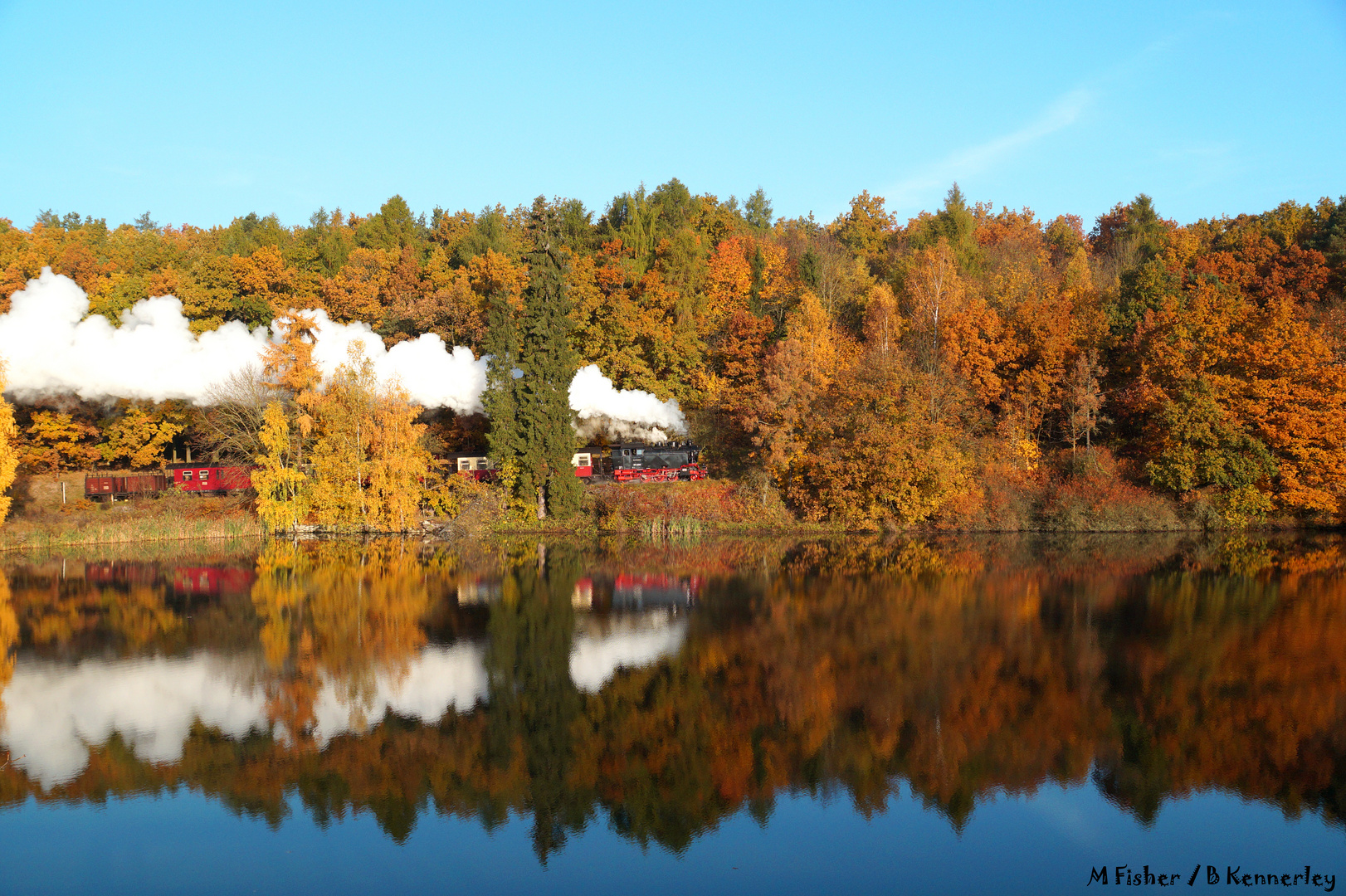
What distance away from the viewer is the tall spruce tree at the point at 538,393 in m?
43.5

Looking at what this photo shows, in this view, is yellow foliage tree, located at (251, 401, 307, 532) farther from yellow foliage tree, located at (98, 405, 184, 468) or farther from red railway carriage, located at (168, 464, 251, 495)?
yellow foliage tree, located at (98, 405, 184, 468)

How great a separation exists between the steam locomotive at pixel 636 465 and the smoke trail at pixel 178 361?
2.10 metres

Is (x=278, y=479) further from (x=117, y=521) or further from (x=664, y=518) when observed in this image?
(x=664, y=518)

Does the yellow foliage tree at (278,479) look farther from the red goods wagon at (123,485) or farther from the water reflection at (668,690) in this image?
the water reflection at (668,690)

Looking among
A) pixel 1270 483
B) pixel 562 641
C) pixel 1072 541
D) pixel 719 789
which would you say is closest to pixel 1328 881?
pixel 719 789

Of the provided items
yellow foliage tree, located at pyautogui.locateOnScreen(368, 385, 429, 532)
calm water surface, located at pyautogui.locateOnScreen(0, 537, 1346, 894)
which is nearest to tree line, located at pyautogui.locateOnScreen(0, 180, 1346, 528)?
yellow foliage tree, located at pyautogui.locateOnScreen(368, 385, 429, 532)

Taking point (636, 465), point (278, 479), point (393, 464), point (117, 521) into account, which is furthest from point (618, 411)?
point (117, 521)

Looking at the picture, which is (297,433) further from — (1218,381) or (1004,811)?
(1218,381)

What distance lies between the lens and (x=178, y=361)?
4469 centimetres

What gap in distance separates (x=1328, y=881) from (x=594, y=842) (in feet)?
32.3

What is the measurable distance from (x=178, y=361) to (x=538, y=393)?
17836mm

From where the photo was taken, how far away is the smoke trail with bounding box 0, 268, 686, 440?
42.3 meters

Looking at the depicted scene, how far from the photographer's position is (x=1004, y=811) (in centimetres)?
1405

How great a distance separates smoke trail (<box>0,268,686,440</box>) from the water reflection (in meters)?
14.8
